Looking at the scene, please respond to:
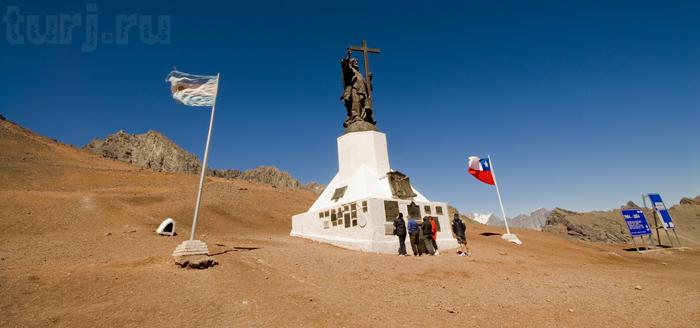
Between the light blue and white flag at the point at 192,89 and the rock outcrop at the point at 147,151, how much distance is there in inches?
1753

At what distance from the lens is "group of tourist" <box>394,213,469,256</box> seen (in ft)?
44.5

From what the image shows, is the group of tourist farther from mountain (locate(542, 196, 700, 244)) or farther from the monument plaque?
mountain (locate(542, 196, 700, 244))

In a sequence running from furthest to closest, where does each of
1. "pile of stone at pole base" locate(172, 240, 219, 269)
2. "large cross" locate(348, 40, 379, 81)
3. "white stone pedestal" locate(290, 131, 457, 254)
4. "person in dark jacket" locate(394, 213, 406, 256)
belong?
"large cross" locate(348, 40, 379, 81) → "white stone pedestal" locate(290, 131, 457, 254) → "person in dark jacket" locate(394, 213, 406, 256) → "pile of stone at pole base" locate(172, 240, 219, 269)

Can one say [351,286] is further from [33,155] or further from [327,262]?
[33,155]

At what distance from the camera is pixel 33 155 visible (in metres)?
36.4

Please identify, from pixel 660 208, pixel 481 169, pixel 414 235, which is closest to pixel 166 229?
pixel 414 235

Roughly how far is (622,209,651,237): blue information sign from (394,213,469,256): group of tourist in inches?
669

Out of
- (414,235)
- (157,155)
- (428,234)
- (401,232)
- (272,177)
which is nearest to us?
(401,232)

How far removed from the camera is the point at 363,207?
575 inches

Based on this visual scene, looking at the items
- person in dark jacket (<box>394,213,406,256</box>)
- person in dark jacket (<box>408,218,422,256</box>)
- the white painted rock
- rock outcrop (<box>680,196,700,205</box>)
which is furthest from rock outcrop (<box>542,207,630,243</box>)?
the white painted rock

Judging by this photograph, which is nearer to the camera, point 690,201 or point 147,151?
point 147,151

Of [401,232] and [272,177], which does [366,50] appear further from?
[272,177]

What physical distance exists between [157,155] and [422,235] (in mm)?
52589

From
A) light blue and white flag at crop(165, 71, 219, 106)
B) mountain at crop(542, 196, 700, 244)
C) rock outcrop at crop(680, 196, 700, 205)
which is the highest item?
light blue and white flag at crop(165, 71, 219, 106)
